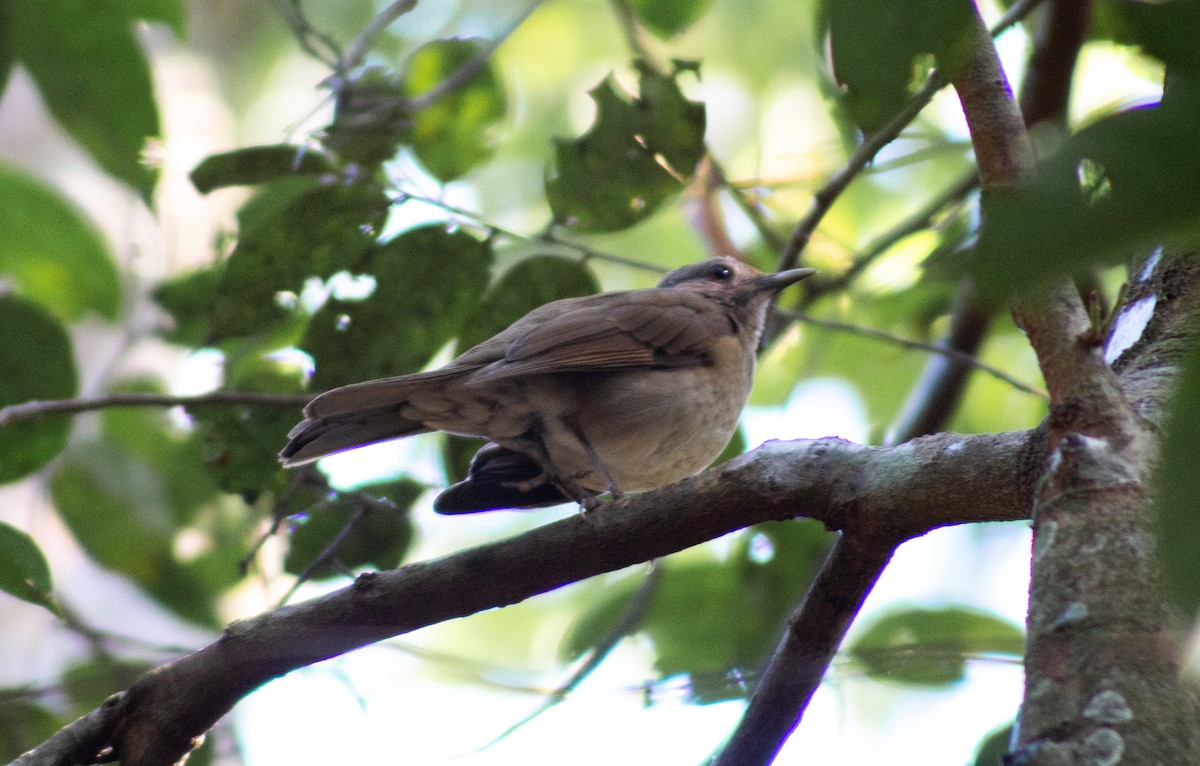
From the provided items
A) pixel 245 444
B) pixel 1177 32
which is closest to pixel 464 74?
pixel 245 444

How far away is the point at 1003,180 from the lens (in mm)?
1940

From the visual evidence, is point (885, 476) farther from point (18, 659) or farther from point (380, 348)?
point (18, 659)

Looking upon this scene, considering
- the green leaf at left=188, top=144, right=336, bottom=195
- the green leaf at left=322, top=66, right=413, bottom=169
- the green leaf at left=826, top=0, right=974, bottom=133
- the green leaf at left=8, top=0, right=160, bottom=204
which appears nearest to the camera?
the green leaf at left=826, top=0, right=974, bottom=133

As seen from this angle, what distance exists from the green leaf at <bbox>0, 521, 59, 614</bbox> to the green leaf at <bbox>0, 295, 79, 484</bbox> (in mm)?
891

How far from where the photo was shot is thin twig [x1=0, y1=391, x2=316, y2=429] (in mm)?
3199

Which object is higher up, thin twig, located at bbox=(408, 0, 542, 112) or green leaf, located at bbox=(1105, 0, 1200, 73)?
thin twig, located at bbox=(408, 0, 542, 112)

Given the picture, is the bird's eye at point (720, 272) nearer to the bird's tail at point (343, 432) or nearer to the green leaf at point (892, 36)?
the bird's tail at point (343, 432)

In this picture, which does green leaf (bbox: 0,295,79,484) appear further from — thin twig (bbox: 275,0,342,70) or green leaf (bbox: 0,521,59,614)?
thin twig (bbox: 275,0,342,70)

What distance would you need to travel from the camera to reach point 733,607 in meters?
4.51

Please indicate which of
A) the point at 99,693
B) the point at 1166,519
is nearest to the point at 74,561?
the point at 99,693

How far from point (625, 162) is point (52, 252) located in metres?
2.44

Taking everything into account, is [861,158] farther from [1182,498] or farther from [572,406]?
[1182,498]

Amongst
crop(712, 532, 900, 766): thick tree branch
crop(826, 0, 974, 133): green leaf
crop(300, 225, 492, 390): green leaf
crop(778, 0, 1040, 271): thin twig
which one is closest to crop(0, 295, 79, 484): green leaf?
crop(300, 225, 492, 390): green leaf

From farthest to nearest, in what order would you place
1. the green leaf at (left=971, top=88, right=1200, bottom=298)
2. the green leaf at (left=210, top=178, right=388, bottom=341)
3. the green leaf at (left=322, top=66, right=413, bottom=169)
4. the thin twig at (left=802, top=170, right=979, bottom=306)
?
the thin twig at (left=802, top=170, right=979, bottom=306)
the green leaf at (left=322, top=66, right=413, bottom=169)
the green leaf at (left=210, top=178, right=388, bottom=341)
the green leaf at (left=971, top=88, right=1200, bottom=298)
